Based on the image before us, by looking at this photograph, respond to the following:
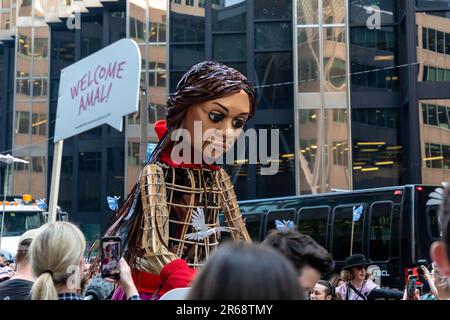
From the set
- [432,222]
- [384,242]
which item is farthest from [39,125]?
[432,222]

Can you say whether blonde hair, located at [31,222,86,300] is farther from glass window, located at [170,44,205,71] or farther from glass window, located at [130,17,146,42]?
glass window, located at [130,17,146,42]

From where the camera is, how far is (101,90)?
397 centimetres

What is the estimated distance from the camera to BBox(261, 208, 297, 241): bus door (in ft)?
47.5

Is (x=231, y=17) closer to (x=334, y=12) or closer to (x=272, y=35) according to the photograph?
(x=272, y=35)

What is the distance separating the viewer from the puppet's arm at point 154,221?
12.1ft

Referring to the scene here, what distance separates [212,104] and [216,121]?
0.11 metres

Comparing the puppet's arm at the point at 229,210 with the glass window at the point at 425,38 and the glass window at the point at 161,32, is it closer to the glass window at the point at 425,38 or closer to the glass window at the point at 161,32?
the glass window at the point at 425,38

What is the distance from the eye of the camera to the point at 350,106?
915 inches

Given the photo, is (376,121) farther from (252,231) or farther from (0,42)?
(0,42)

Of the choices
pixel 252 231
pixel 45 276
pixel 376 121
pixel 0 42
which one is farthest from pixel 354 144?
pixel 45 276

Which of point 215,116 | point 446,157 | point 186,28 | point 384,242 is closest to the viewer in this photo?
point 215,116

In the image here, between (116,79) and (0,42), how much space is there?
100 feet

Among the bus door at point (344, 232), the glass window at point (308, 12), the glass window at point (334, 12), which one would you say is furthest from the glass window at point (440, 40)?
the bus door at point (344, 232)

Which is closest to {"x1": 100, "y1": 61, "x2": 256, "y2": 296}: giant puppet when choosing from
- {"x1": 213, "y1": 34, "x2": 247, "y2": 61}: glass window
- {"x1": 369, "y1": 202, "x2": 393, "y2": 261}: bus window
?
{"x1": 369, "y1": 202, "x2": 393, "y2": 261}: bus window
